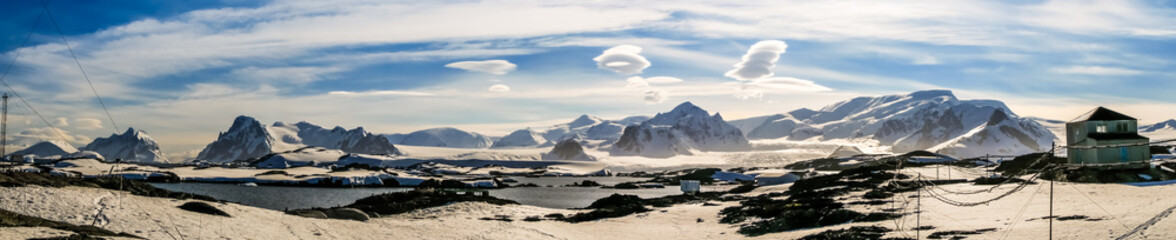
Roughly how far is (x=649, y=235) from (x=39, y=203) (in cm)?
3131

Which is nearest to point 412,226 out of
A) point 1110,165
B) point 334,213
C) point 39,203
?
point 334,213

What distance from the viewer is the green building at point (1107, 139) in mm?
54156

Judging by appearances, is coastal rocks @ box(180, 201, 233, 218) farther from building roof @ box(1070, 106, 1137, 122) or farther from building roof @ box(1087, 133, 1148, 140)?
building roof @ box(1070, 106, 1137, 122)

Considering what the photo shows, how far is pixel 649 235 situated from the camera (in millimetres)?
46062

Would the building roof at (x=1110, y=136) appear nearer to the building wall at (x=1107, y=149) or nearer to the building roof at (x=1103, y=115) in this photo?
the building wall at (x=1107, y=149)

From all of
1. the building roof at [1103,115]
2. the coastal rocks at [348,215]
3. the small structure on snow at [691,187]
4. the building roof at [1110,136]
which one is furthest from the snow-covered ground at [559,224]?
the small structure on snow at [691,187]

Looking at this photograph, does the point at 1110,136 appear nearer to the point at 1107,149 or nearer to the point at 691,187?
the point at 1107,149

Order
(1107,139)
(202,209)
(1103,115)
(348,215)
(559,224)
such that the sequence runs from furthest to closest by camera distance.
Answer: (1103,115) → (559,224) → (1107,139) → (348,215) → (202,209)

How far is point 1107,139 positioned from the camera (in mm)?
53906

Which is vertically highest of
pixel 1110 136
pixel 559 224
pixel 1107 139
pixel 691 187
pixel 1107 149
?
pixel 1110 136

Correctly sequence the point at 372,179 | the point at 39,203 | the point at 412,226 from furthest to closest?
the point at 372,179, the point at 412,226, the point at 39,203

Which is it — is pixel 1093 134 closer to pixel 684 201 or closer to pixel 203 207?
pixel 684 201

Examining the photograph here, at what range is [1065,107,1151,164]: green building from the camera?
178 ft

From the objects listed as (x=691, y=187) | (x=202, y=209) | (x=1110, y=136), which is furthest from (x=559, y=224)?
(x=691, y=187)
